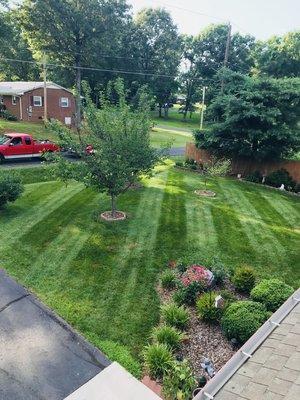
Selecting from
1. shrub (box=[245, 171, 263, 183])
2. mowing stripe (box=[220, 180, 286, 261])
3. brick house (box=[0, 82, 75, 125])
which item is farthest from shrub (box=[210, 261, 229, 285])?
brick house (box=[0, 82, 75, 125])

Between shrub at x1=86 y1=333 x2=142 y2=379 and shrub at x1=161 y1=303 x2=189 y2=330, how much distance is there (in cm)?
129

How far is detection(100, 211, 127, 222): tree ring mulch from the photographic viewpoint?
14577mm

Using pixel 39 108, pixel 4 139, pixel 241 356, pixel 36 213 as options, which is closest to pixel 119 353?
pixel 241 356

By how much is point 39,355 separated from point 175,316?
126 inches

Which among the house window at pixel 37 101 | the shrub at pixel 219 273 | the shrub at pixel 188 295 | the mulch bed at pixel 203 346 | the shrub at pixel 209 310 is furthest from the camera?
the house window at pixel 37 101

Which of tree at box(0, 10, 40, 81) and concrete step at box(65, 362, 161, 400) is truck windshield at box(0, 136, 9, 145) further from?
tree at box(0, 10, 40, 81)

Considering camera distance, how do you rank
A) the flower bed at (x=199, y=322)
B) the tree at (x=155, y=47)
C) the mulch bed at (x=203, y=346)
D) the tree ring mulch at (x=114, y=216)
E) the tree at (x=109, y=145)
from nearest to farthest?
the flower bed at (x=199, y=322), the mulch bed at (x=203, y=346), the tree at (x=109, y=145), the tree ring mulch at (x=114, y=216), the tree at (x=155, y=47)

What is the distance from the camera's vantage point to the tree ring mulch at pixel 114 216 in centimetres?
1458

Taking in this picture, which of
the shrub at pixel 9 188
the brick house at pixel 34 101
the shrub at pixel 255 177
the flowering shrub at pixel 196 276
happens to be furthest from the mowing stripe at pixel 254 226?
the brick house at pixel 34 101

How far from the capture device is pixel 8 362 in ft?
23.2

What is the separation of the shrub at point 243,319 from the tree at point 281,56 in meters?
50.5

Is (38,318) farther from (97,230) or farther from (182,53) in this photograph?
(182,53)

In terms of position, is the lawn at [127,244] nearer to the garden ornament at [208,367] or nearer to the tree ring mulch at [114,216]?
the tree ring mulch at [114,216]

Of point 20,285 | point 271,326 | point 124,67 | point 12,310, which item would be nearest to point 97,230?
point 20,285
